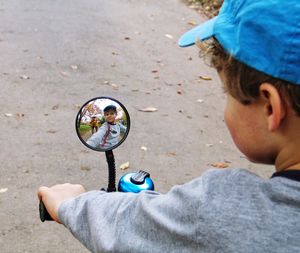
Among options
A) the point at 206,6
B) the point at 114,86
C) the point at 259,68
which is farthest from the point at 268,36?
the point at 206,6

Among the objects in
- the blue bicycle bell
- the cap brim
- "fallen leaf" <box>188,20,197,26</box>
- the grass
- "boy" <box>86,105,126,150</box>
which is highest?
the cap brim

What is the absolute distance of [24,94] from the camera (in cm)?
541

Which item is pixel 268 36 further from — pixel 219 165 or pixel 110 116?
pixel 219 165

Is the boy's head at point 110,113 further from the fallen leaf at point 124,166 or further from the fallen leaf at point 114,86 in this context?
the fallen leaf at point 114,86

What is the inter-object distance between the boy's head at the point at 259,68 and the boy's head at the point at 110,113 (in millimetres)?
363

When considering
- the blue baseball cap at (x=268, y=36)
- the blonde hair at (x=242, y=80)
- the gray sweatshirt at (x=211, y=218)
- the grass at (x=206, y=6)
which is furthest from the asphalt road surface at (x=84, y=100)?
the blue baseball cap at (x=268, y=36)

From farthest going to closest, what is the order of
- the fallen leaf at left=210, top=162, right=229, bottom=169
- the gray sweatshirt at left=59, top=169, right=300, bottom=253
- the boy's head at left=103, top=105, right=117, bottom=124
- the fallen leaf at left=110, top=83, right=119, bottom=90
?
the fallen leaf at left=110, top=83, right=119, bottom=90, the fallen leaf at left=210, top=162, right=229, bottom=169, the boy's head at left=103, top=105, right=117, bottom=124, the gray sweatshirt at left=59, top=169, right=300, bottom=253

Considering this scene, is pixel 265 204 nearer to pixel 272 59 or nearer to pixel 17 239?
pixel 272 59

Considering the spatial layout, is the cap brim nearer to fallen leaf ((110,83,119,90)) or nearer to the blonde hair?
the blonde hair

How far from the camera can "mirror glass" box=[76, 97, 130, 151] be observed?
59.4 inches

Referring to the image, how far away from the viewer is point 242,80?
1162 millimetres

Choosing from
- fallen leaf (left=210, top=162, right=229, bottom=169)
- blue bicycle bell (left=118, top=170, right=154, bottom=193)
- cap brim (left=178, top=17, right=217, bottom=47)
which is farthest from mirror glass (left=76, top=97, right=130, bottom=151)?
fallen leaf (left=210, top=162, right=229, bottom=169)

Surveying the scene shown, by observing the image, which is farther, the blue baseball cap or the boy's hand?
the boy's hand

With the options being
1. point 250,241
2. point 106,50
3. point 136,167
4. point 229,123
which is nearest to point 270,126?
point 229,123
